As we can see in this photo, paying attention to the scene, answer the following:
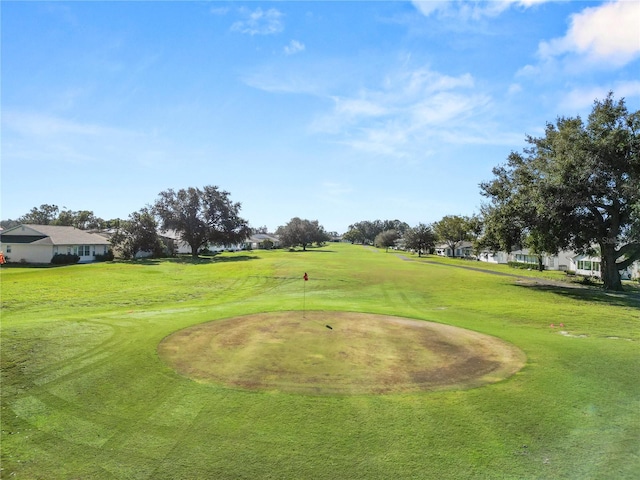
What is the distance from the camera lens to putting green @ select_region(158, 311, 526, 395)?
9.18m

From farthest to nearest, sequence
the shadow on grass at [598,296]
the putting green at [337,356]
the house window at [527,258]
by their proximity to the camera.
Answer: the house window at [527,258] → the shadow on grass at [598,296] → the putting green at [337,356]

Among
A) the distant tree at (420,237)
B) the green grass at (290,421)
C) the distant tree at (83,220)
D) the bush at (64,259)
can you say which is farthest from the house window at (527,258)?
the distant tree at (83,220)

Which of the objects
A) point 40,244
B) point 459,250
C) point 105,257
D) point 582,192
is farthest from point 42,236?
point 459,250

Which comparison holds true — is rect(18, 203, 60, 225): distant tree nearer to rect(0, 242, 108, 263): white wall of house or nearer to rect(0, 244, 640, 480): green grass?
rect(0, 242, 108, 263): white wall of house

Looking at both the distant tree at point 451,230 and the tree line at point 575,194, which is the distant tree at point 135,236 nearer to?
the tree line at point 575,194

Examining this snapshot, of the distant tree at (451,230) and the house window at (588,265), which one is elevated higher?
the distant tree at (451,230)

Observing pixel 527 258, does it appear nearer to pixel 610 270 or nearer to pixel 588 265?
pixel 588 265

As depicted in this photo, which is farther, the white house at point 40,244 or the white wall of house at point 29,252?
the white house at point 40,244

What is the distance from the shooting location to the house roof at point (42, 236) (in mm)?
58094

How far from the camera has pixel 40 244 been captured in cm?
5741

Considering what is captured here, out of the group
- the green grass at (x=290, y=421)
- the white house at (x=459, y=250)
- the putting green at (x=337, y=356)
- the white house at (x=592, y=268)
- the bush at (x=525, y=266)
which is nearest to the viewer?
the green grass at (x=290, y=421)

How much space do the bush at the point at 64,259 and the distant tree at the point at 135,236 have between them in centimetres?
792

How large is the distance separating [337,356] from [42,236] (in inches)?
2601

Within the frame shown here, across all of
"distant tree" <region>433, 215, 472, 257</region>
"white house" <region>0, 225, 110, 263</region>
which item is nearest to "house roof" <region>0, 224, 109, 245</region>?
"white house" <region>0, 225, 110, 263</region>
